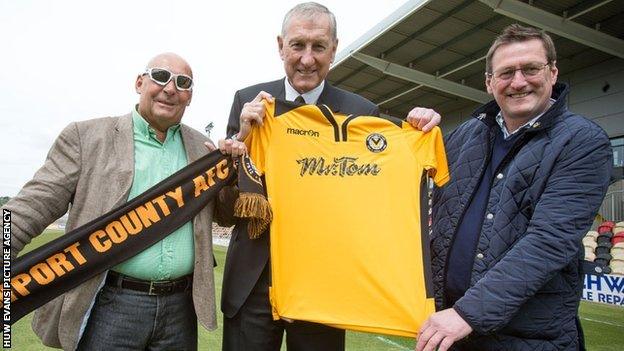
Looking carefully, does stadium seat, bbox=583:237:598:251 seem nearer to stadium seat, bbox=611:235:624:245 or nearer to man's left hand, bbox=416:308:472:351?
stadium seat, bbox=611:235:624:245

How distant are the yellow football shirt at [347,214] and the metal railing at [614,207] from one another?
44.1 feet

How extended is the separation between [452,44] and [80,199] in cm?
1324

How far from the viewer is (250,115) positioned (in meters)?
2.36

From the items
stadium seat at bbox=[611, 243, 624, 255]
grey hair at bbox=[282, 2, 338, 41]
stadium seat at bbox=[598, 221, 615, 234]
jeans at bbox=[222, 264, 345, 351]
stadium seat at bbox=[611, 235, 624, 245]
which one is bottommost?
stadium seat at bbox=[611, 243, 624, 255]

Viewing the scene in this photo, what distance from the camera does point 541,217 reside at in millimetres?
1891

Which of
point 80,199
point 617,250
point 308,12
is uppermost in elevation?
point 308,12

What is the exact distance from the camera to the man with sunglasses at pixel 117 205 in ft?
7.07

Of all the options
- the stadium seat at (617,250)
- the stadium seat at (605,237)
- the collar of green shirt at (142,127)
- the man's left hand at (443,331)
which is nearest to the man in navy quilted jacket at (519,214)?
the man's left hand at (443,331)

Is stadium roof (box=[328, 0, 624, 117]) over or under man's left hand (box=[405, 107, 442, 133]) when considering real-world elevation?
over

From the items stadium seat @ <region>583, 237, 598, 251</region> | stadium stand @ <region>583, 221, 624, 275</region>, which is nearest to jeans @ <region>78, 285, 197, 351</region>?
stadium stand @ <region>583, 221, 624, 275</region>

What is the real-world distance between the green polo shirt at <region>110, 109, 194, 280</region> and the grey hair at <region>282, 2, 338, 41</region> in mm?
832

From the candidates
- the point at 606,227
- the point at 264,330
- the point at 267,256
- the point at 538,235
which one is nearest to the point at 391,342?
the point at 264,330

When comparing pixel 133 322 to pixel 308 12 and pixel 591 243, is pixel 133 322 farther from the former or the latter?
pixel 591 243

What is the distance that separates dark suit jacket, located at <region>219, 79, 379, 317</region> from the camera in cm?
237
